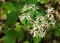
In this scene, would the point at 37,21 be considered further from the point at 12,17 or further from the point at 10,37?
the point at 10,37

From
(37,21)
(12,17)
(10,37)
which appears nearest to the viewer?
(37,21)

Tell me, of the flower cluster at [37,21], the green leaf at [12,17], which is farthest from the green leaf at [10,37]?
the flower cluster at [37,21]

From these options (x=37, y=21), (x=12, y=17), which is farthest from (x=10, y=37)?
(x=37, y=21)

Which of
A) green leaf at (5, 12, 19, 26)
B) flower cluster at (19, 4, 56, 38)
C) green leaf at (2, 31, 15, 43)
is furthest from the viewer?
green leaf at (2, 31, 15, 43)

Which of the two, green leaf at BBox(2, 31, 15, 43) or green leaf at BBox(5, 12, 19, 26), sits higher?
green leaf at BBox(5, 12, 19, 26)

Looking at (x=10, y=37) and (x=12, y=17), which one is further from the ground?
(x=12, y=17)

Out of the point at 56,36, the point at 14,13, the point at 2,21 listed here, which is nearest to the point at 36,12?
the point at 14,13

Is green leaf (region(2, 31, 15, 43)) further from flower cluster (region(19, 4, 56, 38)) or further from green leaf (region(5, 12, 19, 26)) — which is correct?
flower cluster (region(19, 4, 56, 38))

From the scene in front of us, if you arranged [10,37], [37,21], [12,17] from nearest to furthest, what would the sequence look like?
[37,21]
[12,17]
[10,37]

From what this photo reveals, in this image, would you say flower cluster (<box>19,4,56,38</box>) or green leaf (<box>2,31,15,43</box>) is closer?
flower cluster (<box>19,4,56,38</box>)

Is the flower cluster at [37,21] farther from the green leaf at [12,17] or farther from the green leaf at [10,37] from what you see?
the green leaf at [10,37]

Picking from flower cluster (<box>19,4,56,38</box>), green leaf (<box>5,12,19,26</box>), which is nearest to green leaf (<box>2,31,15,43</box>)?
green leaf (<box>5,12,19,26</box>)
